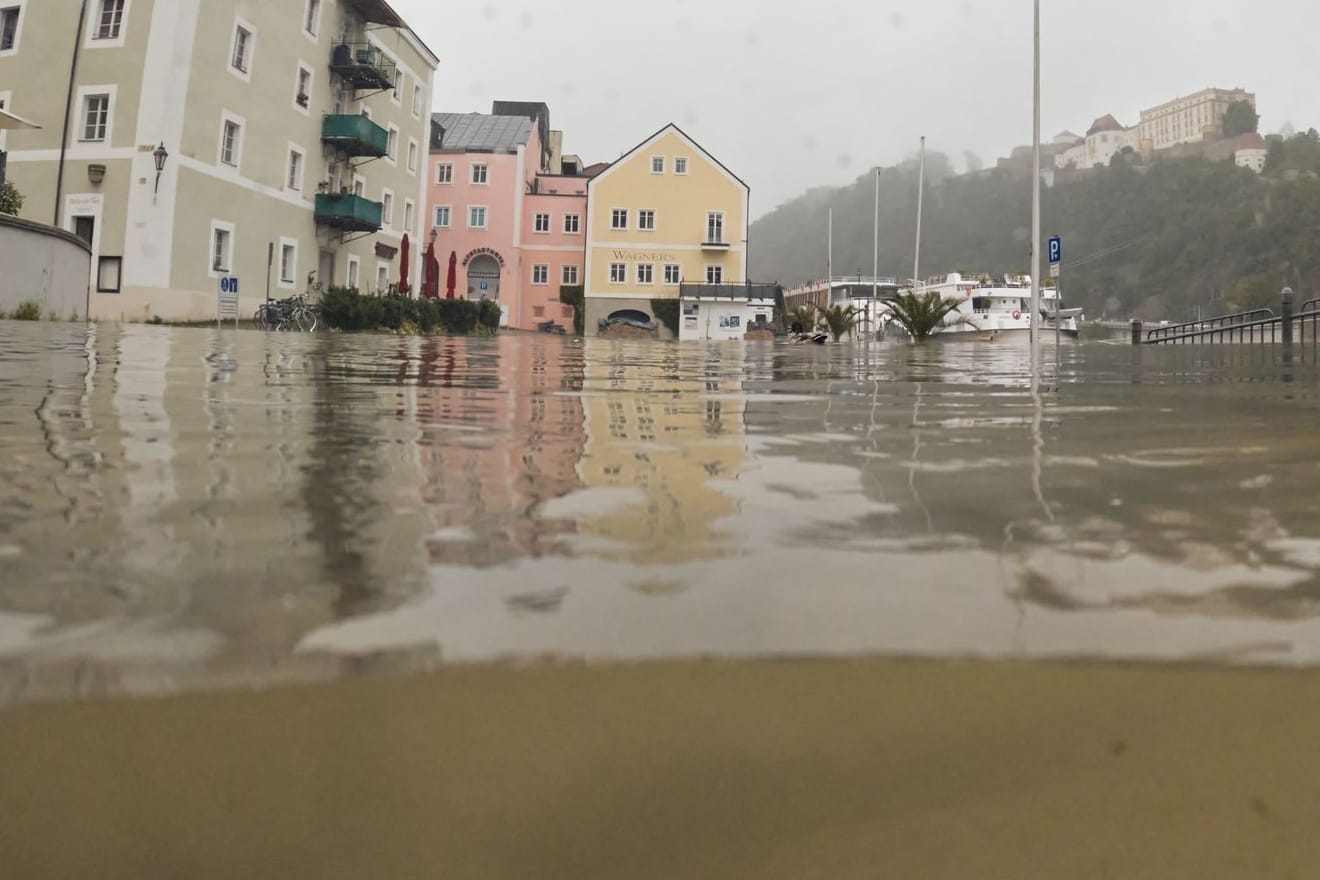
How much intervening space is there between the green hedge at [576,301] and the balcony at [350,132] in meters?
18.0

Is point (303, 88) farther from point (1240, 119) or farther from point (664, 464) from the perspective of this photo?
point (1240, 119)

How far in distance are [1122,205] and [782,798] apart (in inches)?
2524

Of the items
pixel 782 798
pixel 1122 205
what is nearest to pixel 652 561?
pixel 782 798

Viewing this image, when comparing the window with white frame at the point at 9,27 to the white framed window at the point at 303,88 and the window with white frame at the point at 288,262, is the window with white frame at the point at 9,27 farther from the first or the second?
the window with white frame at the point at 288,262

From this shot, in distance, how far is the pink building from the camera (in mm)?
47688

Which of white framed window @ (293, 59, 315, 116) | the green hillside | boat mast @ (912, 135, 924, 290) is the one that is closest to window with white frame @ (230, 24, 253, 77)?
white framed window @ (293, 59, 315, 116)

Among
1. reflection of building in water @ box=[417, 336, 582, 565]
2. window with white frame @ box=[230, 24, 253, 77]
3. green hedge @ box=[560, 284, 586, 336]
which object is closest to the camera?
reflection of building in water @ box=[417, 336, 582, 565]

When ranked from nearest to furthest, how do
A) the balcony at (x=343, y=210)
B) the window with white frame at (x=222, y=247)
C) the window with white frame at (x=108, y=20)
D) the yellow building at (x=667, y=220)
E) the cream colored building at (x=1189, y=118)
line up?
1. the window with white frame at (x=108, y=20)
2. the window with white frame at (x=222, y=247)
3. the balcony at (x=343, y=210)
4. the yellow building at (x=667, y=220)
5. the cream colored building at (x=1189, y=118)

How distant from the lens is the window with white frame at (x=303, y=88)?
2703cm

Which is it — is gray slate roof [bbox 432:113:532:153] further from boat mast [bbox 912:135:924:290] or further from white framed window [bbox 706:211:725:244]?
boat mast [bbox 912:135:924:290]

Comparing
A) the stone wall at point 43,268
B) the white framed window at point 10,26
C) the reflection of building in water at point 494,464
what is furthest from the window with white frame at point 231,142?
the reflection of building in water at point 494,464

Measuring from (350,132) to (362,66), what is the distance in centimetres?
208

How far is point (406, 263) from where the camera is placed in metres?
28.6

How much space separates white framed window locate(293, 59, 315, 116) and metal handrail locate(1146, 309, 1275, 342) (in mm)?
22340
